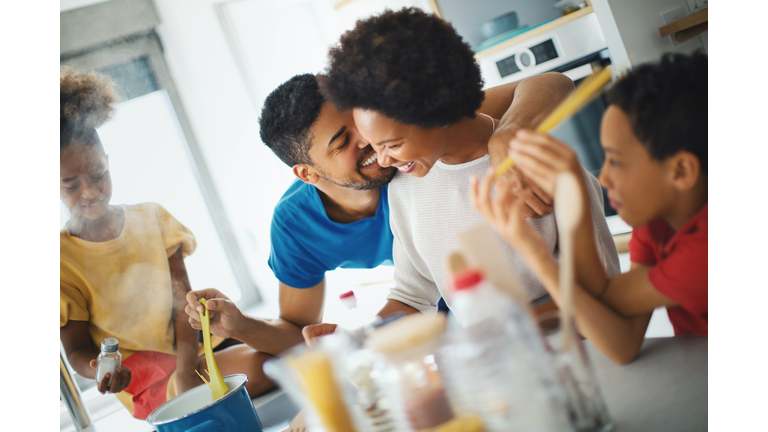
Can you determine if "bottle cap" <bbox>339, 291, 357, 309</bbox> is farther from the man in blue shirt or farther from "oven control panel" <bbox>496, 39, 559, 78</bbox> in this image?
"oven control panel" <bbox>496, 39, 559, 78</bbox>

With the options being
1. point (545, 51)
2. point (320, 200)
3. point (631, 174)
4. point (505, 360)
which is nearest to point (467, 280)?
point (505, 360)

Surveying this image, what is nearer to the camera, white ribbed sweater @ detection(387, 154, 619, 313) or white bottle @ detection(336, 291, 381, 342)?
white ribbed sweater @ detection(387, 154, 619, 313)

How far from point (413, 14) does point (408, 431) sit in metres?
0.65

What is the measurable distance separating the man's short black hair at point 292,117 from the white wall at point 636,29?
69cm

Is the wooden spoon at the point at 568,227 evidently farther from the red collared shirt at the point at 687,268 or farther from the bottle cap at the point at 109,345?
the bottle cap at the point at 109,345

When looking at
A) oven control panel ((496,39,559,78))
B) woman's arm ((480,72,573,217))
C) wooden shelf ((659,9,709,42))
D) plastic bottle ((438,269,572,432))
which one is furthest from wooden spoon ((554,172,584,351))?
oven control panel ((496,39,559,78))

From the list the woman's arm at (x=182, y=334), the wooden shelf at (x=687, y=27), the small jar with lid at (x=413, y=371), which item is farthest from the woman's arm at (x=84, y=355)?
the wooden shelf at (x=687, y=27)

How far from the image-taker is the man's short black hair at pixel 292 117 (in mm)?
1104

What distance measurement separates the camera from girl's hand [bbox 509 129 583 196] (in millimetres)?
473

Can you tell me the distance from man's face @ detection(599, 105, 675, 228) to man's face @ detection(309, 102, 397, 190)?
1.97 feet

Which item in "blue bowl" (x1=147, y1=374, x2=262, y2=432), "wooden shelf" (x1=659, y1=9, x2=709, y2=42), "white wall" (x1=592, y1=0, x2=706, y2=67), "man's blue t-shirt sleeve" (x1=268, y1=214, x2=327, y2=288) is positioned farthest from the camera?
"man's blue t-shirt sleeve" (x1=268, y1=214, x2=327, y2=288)

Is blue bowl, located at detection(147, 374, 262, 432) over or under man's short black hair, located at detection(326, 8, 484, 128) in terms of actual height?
under

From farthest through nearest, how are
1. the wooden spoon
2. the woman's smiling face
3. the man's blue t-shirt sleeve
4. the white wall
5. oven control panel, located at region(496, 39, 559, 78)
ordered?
oven control panel, located at region(496, 39, 559, 78)
the man's blue t-shirt sleeve
the white wall
the woman's smiling face
the wooden spoon
